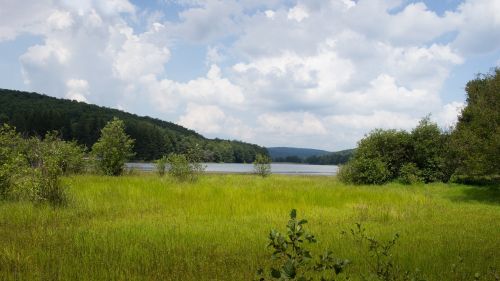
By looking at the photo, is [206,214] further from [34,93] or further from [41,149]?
[34,93]

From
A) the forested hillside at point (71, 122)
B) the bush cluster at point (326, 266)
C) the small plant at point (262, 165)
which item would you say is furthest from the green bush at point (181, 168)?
the forested hillside at point (71, 122)

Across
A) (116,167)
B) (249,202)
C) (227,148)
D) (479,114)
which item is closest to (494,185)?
(479,114)

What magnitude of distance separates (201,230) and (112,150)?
2355 cm

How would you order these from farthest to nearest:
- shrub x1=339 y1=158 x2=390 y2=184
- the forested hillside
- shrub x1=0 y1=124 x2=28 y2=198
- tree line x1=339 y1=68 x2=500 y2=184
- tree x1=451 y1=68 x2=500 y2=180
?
the forested hillside
shrub x1=339 y1=158 x2=390 y2=184
tree line x1=339 y1=68 x2=500 y2=184
tree x1=451 y1=68 x2=500 y2=180
shrub x1=0 y1=124 x2=28 y2=198

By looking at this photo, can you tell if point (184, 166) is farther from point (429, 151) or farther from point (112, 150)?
point (429, 151)

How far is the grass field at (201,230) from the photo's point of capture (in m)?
7.56

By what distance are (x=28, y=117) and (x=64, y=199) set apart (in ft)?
264

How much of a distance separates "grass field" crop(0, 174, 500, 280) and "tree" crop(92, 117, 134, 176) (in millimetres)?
13836

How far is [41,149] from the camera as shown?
60.4 ft

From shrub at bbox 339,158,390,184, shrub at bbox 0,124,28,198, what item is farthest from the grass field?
shrub at bbox 339,158,390,184

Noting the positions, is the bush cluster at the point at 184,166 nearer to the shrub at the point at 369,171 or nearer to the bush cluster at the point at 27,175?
the bush cluster at the point at 27,175

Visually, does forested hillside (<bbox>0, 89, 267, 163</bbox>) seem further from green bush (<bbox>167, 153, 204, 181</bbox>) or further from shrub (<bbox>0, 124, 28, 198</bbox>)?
shrub (<bbox>0, 124, 28, 198</bbox>)

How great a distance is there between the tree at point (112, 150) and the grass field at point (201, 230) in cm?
1384

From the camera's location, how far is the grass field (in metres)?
7.56
